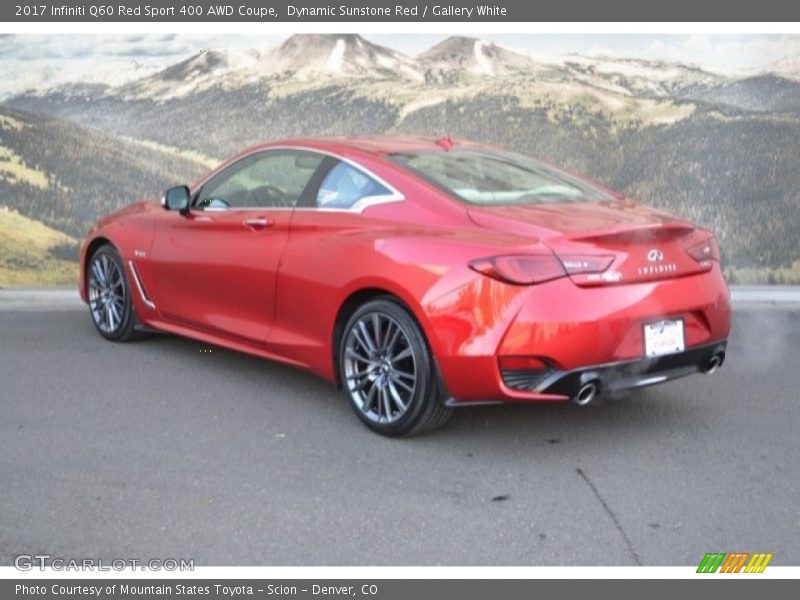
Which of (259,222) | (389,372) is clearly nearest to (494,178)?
(389,372)

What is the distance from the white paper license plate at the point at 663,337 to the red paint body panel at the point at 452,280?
0.05 m

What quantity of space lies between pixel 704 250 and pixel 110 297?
415cm

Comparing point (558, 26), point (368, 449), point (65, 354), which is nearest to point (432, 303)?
point (368, 449)

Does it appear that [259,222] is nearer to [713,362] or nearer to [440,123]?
[713,362]

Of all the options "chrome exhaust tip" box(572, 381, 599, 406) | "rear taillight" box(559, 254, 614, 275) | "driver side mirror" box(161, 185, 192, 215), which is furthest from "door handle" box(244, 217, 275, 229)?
"chrome exhaust tip" box(572, 381, 599, 406)

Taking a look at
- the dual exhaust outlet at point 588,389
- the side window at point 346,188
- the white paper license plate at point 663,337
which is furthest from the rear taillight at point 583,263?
the side window at point 346,188

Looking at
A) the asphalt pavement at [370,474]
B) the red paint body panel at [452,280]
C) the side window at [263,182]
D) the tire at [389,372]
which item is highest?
the side window at [263,182]

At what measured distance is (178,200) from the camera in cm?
706

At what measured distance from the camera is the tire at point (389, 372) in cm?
536

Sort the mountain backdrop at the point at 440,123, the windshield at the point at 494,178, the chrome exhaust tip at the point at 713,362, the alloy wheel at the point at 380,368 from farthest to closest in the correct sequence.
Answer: the mountain backdrop at the point at 440,123
the windshield at the point at 494,178
the chrome exhaust tip at the point at 713,362
the alloy wheel at the point at 380,368

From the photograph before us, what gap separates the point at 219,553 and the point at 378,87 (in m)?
8.06

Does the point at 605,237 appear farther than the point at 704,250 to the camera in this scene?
No

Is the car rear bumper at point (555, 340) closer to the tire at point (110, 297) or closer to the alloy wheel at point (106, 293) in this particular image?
the tire at point (110, 297)

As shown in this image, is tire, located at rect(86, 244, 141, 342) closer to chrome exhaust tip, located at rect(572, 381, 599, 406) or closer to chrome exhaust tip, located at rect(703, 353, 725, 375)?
chrome exhaust tip, located at rect(572, 381, 599, 406)
